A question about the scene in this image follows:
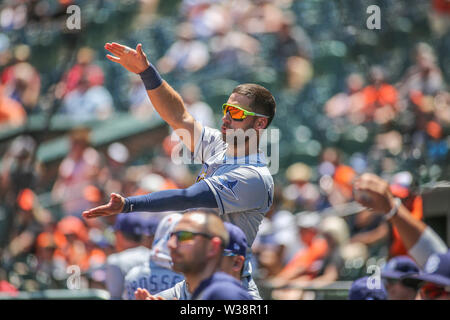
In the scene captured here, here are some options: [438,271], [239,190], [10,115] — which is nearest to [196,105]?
[10,115]

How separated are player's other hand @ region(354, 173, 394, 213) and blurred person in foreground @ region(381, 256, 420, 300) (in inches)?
15.0

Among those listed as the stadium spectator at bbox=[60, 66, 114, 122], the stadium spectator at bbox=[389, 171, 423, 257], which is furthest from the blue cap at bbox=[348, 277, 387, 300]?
the stadium spectator at bbox=[60, 66, 114, 122]

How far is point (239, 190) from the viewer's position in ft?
12.3

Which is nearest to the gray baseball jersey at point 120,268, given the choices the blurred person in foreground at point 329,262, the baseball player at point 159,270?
the baseball player at point 159,270

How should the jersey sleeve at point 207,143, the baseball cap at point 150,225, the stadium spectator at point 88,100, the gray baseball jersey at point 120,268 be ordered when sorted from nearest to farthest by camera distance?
the jersey sleeve at point 207,143 < the gray baseball jersey at point 120,268 < the baseball cap at point 150,225 < the stadium spectator at point 88,100

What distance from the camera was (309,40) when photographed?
11.0 metres

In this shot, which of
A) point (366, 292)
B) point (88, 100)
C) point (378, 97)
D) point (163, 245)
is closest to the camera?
point (366, 292)

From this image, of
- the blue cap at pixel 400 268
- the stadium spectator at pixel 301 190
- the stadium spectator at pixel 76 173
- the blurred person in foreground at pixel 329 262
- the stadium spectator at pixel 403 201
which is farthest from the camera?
the stadium spectator at pixel 301 190

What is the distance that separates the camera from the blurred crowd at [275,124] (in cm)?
712

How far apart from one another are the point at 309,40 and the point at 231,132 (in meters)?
7.40

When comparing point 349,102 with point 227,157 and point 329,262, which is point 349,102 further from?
point 227,157

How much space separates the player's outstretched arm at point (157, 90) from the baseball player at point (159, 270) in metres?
0.70

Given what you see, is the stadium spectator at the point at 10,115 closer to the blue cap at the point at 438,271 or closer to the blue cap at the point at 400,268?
the blue cap at the point at 400,268

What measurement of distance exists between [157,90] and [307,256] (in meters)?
3.51
